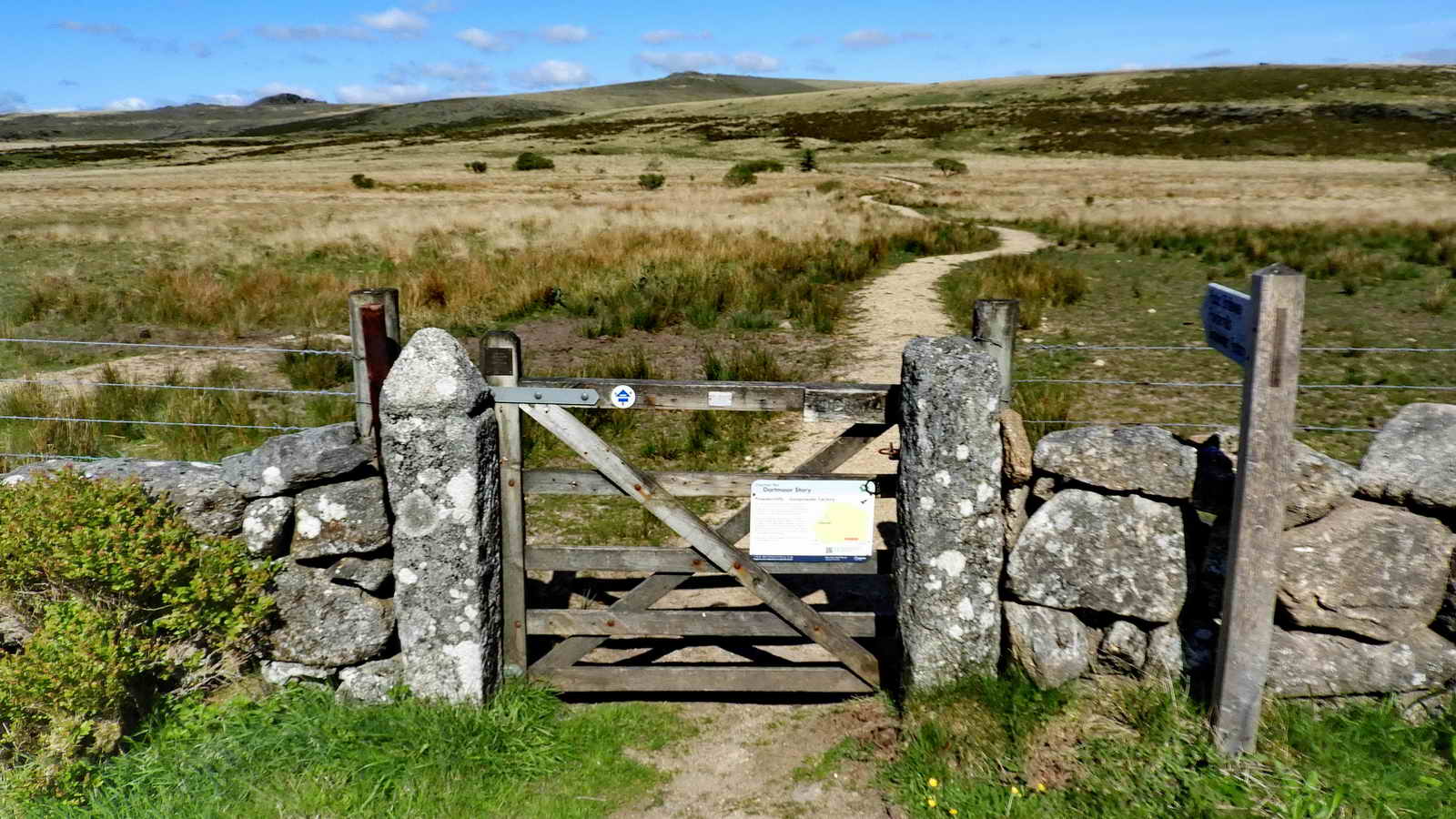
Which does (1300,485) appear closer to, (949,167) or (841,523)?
(841,523)

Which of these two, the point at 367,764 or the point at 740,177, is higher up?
the point at 740,177

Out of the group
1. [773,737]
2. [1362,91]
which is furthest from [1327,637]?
[1362,91]

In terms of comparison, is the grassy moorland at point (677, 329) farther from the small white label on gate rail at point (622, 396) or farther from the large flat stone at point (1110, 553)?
the small white label on gate rail at point (622, 396)

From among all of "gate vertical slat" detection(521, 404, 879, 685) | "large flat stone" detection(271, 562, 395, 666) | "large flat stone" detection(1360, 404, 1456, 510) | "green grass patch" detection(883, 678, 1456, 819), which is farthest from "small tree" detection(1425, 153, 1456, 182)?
"large flat stone" detection(271, 562, 395, 666)

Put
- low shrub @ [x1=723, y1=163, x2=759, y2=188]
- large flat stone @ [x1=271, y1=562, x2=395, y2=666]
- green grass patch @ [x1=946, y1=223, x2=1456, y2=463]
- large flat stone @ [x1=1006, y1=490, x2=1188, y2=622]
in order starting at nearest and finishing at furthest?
Answer: large flat stone @ [x1=1006, y1=490, x2=1188, y2=622]
large flat stone @ [x1=271, y1=562, x2=395, y2=666]
green grass patch @ [x1=946, y1=223, x2=1456, y2=463]
low shrub @ [x1=723, y1=163, x2=759, y2=188]

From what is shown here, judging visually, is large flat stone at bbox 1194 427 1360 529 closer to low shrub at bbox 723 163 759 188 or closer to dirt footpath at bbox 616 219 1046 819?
dirt footpath at bbox 616 219 1046 819

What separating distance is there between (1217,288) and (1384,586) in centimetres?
139

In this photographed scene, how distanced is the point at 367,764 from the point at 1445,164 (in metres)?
58.1

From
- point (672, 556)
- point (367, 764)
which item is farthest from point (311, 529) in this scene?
point (672, 556)

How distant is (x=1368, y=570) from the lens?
399 centimetres

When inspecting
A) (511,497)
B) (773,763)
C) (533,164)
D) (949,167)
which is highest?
(533,164)

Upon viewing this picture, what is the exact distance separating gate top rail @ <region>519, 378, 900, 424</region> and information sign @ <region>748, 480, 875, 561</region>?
33cm

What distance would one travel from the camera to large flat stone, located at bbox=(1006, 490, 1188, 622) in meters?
4.11

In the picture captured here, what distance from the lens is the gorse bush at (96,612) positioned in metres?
3.77
